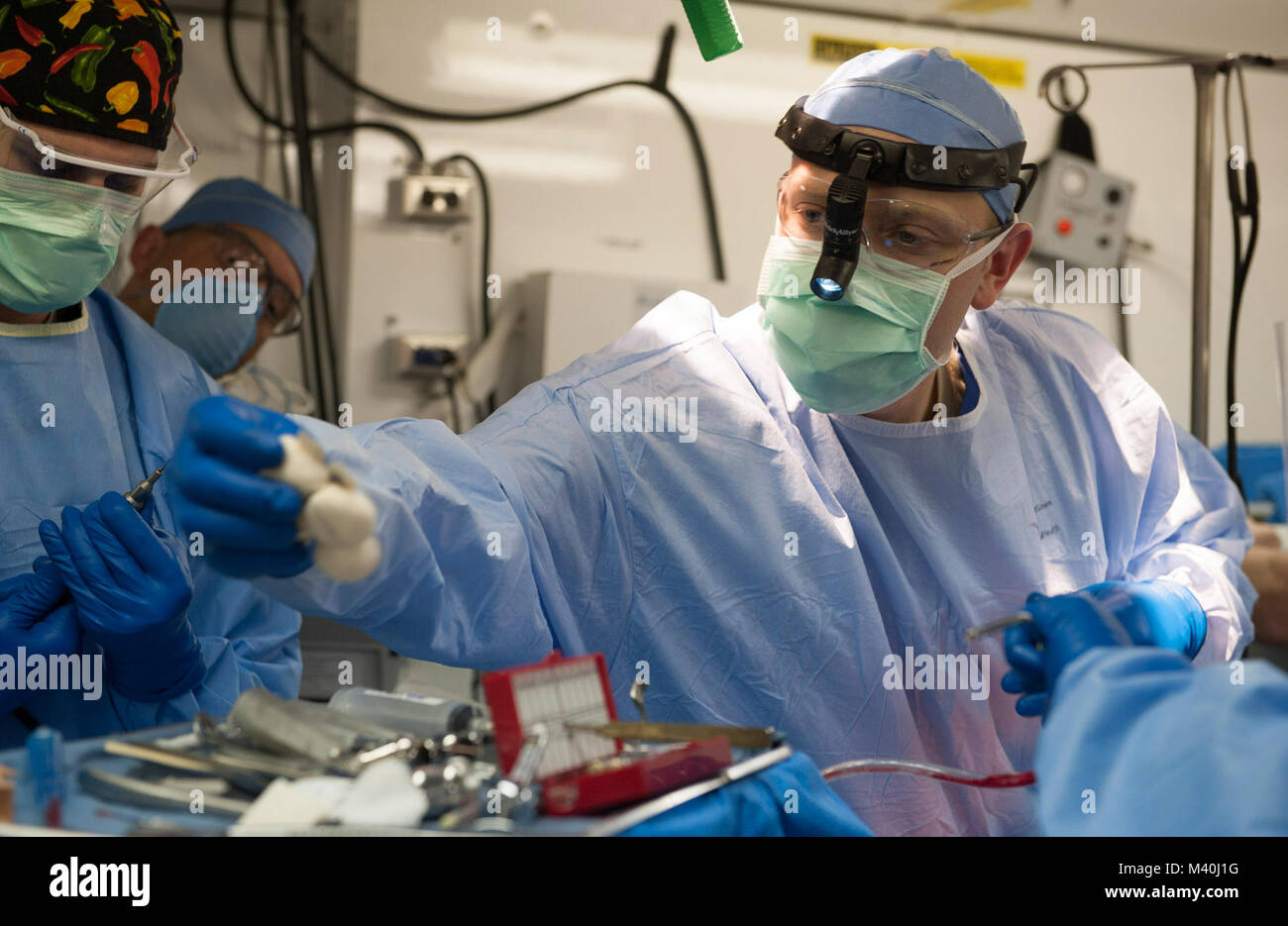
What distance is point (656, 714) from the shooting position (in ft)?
4.47

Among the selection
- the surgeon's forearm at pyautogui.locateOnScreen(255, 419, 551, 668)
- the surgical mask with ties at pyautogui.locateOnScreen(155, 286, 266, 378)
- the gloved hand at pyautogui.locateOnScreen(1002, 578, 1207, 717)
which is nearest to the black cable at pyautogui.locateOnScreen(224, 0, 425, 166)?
the surgical mask with ties at pyautogui.locateOnScreen(155, 286, 266, 378)

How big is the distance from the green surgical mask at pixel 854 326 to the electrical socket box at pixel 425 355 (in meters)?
1.49

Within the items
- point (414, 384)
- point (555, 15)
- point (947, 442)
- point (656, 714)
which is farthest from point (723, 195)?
point (656, 714)

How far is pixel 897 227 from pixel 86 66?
3.08 feet

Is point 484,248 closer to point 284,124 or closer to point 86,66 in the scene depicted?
point 284,124

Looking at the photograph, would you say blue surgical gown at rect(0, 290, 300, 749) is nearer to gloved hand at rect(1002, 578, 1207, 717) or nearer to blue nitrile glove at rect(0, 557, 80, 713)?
blue nitrile glove at rect(0, 557, 80, 713)

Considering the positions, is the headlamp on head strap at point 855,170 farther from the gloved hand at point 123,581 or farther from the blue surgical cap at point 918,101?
the gloved hand at point 123,581

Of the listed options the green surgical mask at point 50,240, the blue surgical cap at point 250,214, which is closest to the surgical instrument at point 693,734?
the green surgical mask at point 50,240

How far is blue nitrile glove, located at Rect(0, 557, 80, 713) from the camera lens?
1.25 meters

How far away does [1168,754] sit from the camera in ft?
2.47

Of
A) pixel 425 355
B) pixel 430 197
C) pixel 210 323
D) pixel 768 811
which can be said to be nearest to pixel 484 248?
pixel 430 197

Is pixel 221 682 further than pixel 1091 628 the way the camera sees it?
Yes

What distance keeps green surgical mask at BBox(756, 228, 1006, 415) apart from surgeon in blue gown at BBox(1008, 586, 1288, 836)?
623 millimetres

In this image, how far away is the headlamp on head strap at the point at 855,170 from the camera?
1.34 m
